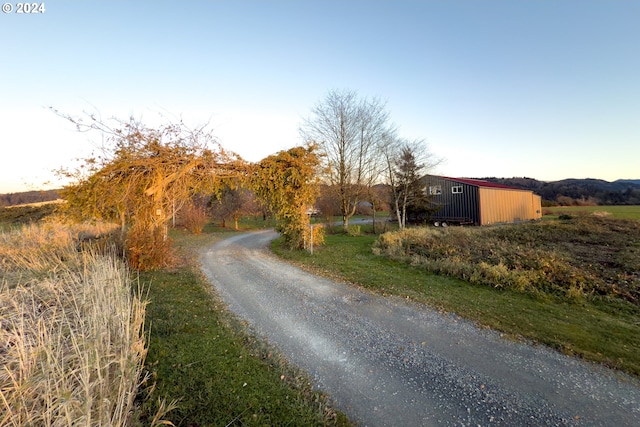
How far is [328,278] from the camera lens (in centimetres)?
833

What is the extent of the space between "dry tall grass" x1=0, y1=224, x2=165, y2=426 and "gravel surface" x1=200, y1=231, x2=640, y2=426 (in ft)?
6.90

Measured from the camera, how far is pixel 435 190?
26141 millimetres

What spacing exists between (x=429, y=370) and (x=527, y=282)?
15.9ft

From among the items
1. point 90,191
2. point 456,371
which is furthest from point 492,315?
point 90,191

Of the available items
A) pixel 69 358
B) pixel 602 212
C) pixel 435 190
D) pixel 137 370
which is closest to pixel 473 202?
pixel 435 190

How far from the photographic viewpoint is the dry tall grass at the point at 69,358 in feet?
6.63

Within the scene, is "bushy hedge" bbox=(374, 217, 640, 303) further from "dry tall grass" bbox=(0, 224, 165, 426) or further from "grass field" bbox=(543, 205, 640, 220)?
"grass field" bbox=(543, 205, 640, 220)

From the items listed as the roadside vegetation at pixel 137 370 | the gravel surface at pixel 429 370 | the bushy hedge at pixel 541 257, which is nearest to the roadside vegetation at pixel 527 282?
the bushy hedge at pixel 541 257

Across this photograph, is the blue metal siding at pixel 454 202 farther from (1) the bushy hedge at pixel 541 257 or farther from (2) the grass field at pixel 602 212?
(2) the grass field at pixel 602 212

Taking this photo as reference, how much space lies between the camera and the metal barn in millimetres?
22953

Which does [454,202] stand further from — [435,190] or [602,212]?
[602,212]

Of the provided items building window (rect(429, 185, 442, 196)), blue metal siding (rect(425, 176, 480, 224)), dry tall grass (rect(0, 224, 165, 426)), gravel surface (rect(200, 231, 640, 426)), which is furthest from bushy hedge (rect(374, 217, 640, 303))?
building window (rect(429, 185, 442, 196))

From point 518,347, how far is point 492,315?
1.14 meters

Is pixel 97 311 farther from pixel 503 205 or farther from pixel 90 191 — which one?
pixel 503 205
